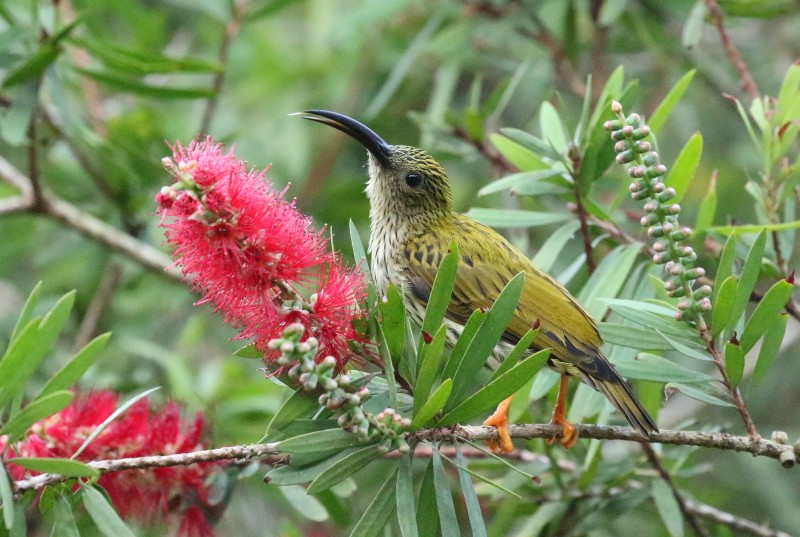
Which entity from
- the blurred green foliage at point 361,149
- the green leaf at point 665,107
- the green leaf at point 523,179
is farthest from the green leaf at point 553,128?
A: the green leaf at point 665,107

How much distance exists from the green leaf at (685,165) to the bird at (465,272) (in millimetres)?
468

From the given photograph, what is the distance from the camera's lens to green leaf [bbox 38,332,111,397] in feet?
5.84

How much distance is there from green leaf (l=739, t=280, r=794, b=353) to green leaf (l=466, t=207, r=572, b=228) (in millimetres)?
942

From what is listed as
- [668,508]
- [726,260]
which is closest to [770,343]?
[726,260]

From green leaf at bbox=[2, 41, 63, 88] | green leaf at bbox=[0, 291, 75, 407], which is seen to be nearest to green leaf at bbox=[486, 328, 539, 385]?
green leaf at bbox=[0, 291, 75, 407]

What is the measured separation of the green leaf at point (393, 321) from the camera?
198cm

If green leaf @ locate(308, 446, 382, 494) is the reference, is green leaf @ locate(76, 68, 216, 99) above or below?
above

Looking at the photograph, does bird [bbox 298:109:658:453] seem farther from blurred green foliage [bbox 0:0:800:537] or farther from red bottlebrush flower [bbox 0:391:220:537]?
red bottlebrush flower [bbox 0:391:220:537]

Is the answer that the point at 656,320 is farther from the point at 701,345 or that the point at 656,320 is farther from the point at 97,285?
the point at 97,285

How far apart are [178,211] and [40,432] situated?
89cm

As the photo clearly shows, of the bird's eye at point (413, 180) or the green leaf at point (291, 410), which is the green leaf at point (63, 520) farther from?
the bird's eye at point (413, 180)

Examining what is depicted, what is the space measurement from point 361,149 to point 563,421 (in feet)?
12.1

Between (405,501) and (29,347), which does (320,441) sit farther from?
(29,347)

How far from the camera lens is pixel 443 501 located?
2.03 metres
